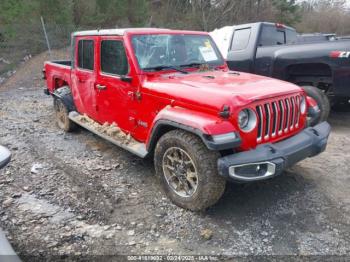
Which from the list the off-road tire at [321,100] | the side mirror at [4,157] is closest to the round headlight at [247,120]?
the side mirror at [4,157]

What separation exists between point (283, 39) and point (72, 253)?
20.5 feet

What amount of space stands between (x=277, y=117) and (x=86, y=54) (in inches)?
122

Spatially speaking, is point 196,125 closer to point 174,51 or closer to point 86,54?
point 174,51

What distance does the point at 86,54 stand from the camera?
16.8ft

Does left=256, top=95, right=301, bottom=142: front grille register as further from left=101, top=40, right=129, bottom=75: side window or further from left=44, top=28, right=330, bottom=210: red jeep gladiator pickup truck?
left=101, top=40, right=129, bottom=75: side window

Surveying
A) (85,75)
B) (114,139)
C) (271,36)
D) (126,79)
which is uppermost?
(271,36)

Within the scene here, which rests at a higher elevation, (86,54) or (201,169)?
(86,54)

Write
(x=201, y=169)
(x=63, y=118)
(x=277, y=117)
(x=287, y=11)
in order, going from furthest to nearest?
(x=287, y=11) → (x=63, y=118) → (x=277, y=117) → (x=201, y=169)

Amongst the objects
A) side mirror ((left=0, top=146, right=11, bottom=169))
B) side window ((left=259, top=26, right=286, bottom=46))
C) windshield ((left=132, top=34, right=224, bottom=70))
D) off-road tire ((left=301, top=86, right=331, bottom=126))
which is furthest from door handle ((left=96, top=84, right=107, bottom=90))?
side window ((left=259, top=26, right=286, bottom=46))

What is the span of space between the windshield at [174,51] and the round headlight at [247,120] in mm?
1389

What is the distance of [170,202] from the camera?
3.70m

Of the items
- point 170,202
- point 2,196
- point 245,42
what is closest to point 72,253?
point 170,202

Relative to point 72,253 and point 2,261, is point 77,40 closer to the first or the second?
point 72,253

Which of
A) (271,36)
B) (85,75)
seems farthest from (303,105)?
(271,36)
